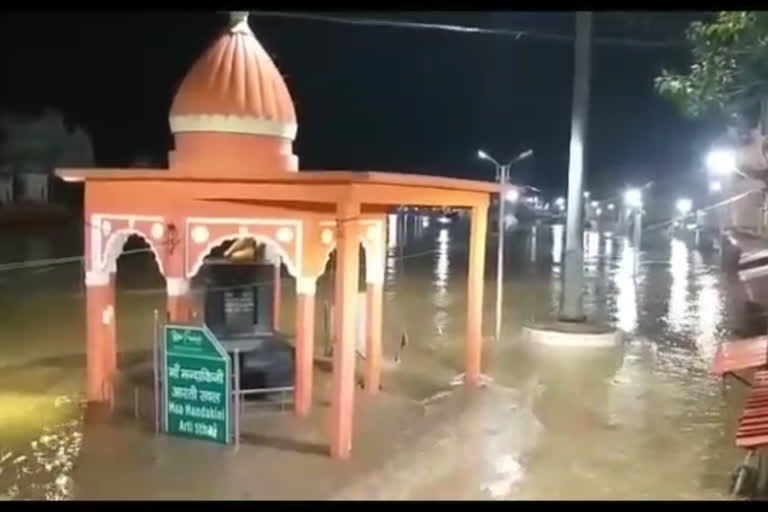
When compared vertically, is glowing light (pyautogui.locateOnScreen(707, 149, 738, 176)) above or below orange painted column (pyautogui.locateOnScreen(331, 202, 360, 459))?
above

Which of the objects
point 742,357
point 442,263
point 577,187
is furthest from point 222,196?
point 442,263

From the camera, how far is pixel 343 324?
7805mm

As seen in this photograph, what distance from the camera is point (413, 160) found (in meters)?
42.9

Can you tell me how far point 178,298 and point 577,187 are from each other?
8.73 meters

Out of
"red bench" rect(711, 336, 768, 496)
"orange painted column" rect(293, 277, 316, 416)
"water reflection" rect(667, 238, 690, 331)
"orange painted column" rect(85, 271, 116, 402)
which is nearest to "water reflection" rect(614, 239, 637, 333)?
"water reflection" rect(667, 238, 690, 331)

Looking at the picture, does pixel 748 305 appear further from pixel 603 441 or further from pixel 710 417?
pixel 603 441

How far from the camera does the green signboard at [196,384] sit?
7.96m

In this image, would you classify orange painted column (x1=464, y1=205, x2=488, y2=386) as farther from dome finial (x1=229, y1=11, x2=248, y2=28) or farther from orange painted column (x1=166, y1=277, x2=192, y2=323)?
orange painted column (x1=166, y1=277, x2=192, y2=323)

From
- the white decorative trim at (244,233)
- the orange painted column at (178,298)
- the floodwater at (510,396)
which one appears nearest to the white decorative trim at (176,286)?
the orange painted column at (178,298)

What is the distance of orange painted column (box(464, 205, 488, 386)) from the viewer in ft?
35.9

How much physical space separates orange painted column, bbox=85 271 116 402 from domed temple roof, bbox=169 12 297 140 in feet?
6.05

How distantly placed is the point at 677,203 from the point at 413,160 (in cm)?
2713

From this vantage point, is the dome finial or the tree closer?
the dome finial

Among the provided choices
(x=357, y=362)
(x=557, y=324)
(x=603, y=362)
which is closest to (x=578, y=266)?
(x=557, y=324)
